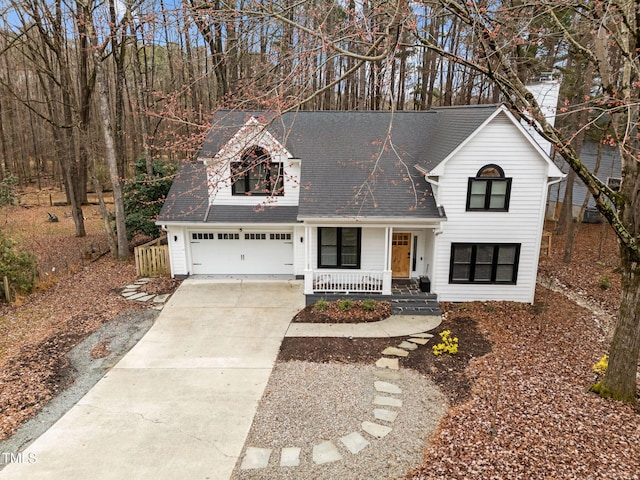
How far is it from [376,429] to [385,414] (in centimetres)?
47

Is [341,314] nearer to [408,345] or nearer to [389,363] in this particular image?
[408,345]

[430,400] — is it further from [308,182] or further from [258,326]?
[308,182]

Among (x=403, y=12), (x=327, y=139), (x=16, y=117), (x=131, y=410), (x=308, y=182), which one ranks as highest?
(x=16, y=117)

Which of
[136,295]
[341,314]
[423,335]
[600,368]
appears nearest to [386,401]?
[423,335]

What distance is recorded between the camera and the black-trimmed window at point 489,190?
12.0 metres

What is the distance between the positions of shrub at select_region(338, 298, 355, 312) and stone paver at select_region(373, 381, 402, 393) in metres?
3.82

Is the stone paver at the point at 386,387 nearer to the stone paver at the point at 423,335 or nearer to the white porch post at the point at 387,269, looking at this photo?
the stone paver at the point at 423,335

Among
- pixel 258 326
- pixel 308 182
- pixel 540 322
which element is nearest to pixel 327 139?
pixel 308 182

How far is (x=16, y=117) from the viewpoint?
32.8m

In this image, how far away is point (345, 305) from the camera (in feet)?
39.3

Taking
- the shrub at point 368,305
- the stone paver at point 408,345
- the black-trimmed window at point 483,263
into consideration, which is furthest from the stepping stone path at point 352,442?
the black-trimmed window at point 483,263

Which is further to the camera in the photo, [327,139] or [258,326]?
[327,139]

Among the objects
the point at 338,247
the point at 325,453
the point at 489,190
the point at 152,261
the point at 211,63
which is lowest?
the point at 325,453

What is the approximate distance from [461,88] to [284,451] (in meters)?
25.3
